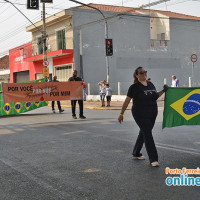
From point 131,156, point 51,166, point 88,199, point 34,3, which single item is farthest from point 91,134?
point 34,3

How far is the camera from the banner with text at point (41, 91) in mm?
13875

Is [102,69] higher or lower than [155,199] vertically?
higher

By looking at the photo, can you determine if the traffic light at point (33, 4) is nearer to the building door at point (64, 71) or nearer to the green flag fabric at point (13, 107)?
the green flag fabric at point (13, 107)

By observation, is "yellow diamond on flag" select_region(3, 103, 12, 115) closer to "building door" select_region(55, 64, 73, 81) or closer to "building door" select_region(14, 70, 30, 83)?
"building door" select_region(55, 64, 73, 81)

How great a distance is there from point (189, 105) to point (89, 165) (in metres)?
2.38

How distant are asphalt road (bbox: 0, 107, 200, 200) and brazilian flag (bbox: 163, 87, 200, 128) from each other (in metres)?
0.59

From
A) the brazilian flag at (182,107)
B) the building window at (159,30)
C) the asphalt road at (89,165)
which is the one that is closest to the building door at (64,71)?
the building window at (159,30)

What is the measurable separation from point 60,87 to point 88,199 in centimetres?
1068

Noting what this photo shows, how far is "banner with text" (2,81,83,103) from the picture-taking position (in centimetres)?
1388

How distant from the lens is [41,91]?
14234 millimetres

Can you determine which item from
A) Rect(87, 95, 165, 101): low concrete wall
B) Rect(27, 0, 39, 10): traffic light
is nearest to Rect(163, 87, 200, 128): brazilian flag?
Rect(27, 0, 39, 10): traffic light

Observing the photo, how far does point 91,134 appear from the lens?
362 inches

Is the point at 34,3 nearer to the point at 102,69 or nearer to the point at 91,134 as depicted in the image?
the point at 91,134

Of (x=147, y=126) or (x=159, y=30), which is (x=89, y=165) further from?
(x=159, y=30)
